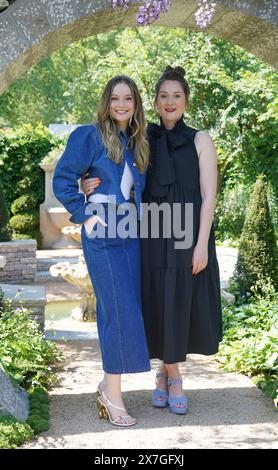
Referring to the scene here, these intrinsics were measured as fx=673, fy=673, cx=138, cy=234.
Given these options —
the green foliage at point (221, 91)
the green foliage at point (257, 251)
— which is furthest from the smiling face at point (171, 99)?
the green foliage at point (221, 91)

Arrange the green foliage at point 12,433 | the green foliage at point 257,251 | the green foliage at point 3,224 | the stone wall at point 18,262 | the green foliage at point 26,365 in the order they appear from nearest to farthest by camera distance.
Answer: the green foliage at point 12,433, the green foliage at point 26,365, the green foliage at point 257,251, the stone wall at point 18,262, the green foliage at point 3,224

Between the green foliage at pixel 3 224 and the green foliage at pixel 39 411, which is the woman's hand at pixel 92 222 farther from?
the green foliage at pixel 3 224

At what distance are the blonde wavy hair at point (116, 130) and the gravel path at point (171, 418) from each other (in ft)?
4.70

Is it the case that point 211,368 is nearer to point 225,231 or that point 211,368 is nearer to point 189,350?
point 189,350

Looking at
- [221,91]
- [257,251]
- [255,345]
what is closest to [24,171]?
[221,91]

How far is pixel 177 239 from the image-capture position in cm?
380

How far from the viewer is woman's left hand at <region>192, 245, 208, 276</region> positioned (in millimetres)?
3783

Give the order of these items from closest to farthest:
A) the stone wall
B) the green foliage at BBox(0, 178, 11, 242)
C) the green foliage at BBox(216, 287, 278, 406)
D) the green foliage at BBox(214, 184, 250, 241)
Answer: the green foliage at BBox(216, 287, 278, 406), the stone wall, the green foliage at BBox(0, 178, 11, 242), the green foliage at BBox(214, 184, 250, 241)

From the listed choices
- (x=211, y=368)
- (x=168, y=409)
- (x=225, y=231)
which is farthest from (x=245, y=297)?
(x=225, y=231)

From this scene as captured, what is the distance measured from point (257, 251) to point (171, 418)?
3.67 meters

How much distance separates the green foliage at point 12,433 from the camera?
136 inches

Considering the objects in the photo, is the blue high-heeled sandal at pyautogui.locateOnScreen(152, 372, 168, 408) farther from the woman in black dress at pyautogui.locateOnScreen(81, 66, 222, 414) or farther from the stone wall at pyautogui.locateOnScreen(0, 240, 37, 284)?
the stone wall at pyautogui.locateOnScreen(0, 240, 37, 284)

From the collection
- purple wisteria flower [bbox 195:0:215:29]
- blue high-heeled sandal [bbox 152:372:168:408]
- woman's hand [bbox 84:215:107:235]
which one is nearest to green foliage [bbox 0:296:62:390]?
blue high-heeled sandal [bbox 152:372:168:408]

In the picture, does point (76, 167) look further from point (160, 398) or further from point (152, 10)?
point (160, 398)
